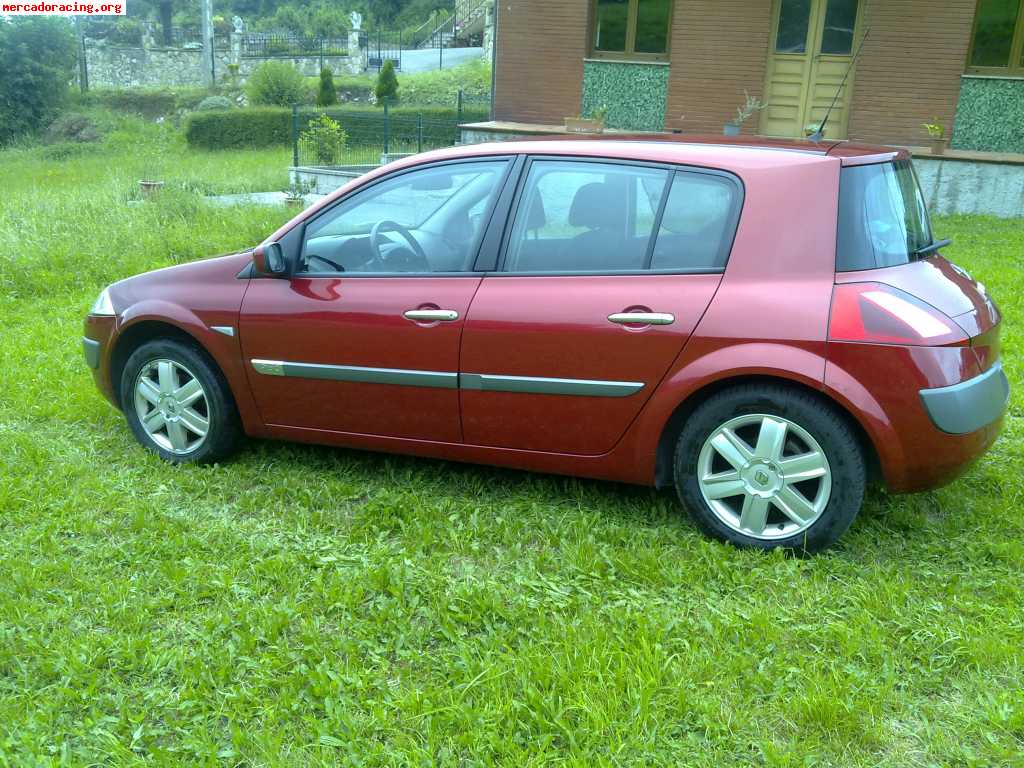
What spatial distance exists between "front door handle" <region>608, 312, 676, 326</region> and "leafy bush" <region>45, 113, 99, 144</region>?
1356 inches

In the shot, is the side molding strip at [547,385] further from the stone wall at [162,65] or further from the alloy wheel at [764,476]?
the stone wall at [162,65]

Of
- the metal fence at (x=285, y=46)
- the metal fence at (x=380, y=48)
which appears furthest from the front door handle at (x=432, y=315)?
the metal fence at (x=285, y=46)

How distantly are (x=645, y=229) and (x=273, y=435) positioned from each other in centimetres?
206

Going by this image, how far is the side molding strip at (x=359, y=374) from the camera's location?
4.11m

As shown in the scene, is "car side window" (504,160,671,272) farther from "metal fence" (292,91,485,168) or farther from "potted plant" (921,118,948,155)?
"metal fence" (292,91,485,168)

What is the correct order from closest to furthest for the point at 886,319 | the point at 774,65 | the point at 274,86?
the point at 886,319, the point at 774,65, the point at 274,86

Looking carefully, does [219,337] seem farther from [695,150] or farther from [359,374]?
[695,150]

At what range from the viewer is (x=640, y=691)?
2.88m

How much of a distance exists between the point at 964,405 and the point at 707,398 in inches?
36.6

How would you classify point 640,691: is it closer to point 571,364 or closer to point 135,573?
point 571,364

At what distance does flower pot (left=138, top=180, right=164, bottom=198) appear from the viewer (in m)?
13.0

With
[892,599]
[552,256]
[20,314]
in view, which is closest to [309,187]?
[20,314]

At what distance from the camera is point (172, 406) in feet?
15.7

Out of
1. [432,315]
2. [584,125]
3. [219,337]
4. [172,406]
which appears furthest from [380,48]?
[432,315]
